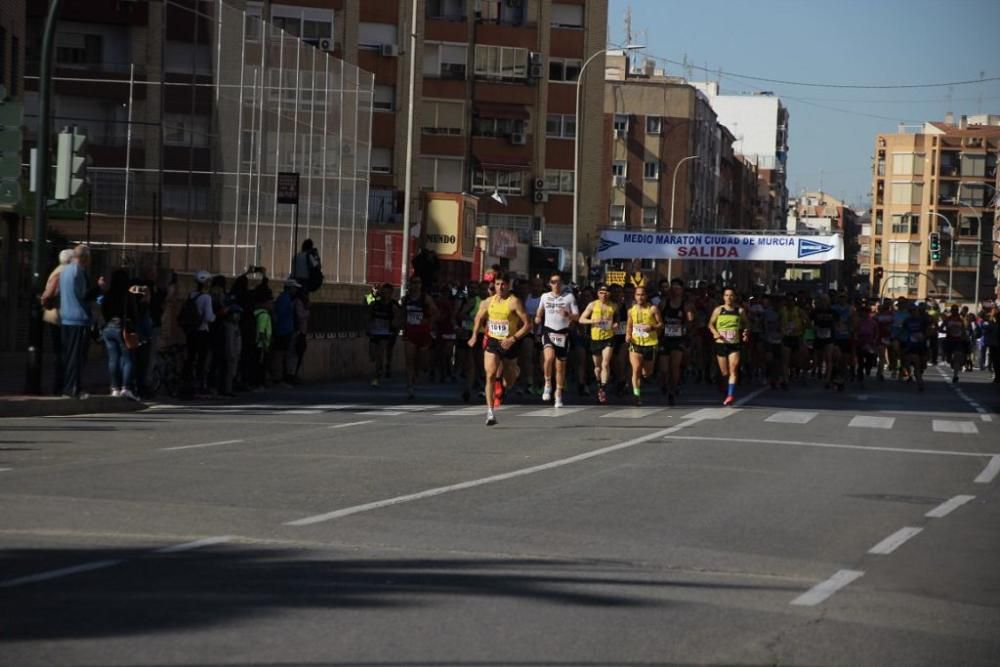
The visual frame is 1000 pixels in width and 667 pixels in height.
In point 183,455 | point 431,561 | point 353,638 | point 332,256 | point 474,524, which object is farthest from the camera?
point 332,256

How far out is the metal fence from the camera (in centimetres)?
3250

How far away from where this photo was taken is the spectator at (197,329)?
993 inches

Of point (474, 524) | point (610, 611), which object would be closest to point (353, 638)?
point (610, 611)

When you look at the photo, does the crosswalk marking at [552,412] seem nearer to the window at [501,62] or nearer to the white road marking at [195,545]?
the white road marking at [195,545]

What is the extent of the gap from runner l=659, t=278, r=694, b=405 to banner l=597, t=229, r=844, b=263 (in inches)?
1137

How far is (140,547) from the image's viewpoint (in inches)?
375

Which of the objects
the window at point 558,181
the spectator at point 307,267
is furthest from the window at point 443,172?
the spectator at point 307,267

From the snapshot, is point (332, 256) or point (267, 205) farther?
point (332, 256)

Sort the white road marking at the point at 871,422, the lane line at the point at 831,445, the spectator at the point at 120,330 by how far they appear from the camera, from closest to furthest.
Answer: the lane line at the point at 831,445 < the spectator at the point at 120,330 < the white road marking at the point at 871,422

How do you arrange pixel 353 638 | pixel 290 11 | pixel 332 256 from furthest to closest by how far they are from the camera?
1. pixel 290 11
2. pixel 332 256
3. pixel 353 638

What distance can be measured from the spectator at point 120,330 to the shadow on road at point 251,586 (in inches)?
544

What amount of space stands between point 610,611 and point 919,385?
103 ft

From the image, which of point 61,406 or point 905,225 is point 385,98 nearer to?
point 61,406

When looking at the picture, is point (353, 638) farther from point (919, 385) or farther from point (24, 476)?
point (919, 385)
